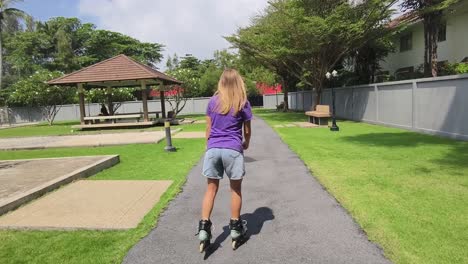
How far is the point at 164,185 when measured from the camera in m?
7.21

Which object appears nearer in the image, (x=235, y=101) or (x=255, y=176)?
(x=235, y=101)

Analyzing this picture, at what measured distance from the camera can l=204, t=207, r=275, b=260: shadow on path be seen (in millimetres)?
4293

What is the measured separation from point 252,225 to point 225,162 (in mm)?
1157

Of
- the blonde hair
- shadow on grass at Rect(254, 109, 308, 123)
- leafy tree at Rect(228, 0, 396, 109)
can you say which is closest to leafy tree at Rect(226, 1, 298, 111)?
leafy tree at Rect(228, 0, 396, 109)

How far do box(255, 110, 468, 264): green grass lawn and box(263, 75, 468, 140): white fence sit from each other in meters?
0.99

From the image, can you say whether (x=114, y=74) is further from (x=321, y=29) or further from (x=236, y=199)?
(x=236, y=199)

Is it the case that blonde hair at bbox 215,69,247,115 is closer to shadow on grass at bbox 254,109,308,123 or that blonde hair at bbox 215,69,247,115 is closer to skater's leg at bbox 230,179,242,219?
skater's leg at bbox 230,179,242,219

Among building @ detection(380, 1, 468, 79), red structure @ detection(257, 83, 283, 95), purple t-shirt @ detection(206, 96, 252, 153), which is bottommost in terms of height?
purple t-shirt @ detection(206, 96, 252, 153)

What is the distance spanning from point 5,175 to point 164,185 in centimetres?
374

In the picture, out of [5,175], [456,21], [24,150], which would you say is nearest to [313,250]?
[5,175]

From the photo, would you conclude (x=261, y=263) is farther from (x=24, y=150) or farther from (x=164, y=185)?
(x=24, y=150)

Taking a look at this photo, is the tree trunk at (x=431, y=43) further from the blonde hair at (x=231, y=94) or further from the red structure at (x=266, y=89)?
the red structure at (x=266, y=89)

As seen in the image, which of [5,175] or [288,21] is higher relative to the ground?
[288,21]

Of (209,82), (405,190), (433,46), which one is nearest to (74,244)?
(405,190)
